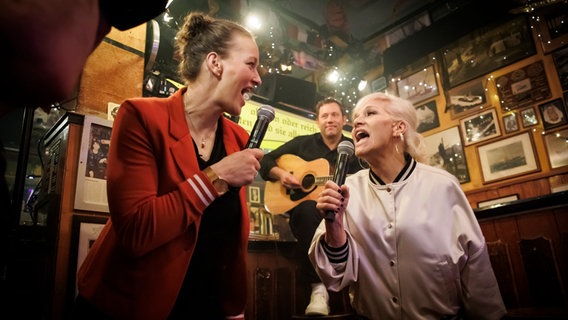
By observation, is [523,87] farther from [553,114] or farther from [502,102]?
[553,114]

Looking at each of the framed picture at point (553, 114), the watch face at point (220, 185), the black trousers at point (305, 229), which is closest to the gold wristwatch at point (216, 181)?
the watch face at point (220, 185)

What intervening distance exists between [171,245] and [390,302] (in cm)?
127

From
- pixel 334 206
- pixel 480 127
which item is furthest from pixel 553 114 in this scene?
pixel 334 206

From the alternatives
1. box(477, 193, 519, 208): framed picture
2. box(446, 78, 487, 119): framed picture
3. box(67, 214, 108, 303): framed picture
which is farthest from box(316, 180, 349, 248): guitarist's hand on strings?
box(446, 78, 487, 119): framed picture

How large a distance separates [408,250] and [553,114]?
6649 millimetres

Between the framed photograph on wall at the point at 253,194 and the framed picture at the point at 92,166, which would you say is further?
the framed photograph on wall at the point at 253,194

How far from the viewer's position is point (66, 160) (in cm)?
276

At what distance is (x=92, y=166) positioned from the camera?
2.88 m

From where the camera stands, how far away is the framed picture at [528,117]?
7008 mm

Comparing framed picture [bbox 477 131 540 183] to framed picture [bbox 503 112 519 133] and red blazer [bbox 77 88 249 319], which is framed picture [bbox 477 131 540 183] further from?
red blazer [bbox 77 88 249 319]

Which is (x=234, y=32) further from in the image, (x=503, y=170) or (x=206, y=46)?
(x=503, y=170)

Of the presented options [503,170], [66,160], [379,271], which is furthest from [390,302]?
[503,170]

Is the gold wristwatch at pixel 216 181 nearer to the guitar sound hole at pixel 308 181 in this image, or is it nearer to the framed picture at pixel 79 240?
the framed picture at pixel 79 240

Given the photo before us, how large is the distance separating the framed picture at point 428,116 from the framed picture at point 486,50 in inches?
26.0
